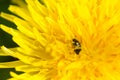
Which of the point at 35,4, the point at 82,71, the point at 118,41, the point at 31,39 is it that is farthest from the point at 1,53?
the point at 118,41

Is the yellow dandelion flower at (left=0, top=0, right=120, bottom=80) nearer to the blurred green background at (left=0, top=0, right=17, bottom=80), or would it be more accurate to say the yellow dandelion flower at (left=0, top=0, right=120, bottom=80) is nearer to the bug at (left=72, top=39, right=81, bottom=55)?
the bug at (left=72, top=39, right=81, bottom=55)

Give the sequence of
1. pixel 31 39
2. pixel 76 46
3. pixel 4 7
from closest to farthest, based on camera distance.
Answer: pixel 76 46 < pixel 31 39 < pixel 4 7

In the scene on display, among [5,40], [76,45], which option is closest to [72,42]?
[76,45]

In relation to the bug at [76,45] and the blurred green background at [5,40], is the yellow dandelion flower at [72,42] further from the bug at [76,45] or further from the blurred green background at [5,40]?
the blurred green background at [5,40]

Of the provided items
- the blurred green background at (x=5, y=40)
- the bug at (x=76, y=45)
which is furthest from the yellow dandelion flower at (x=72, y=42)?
the blurred green background at (x=5, y=40)

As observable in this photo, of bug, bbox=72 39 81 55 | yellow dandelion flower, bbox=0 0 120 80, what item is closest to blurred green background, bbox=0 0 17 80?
yellow dandelion flower, bbox=0 0 120 80

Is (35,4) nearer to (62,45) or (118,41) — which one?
(62,45)

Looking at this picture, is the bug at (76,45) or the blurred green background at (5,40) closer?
the bug at (76,45)

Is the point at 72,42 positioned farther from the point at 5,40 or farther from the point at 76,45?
the point at 5,40
